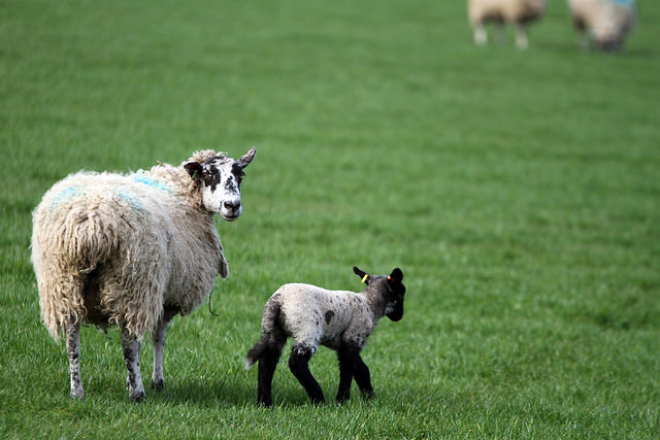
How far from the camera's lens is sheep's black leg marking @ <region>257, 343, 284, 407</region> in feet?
16.7

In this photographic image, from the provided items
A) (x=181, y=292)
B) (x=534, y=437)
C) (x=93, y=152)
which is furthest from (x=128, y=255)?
(x=93, y=152)

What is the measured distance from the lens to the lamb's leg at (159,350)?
548 cm

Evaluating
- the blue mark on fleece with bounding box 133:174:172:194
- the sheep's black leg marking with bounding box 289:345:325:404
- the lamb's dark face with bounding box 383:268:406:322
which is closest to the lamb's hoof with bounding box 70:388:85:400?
the sheep's black leg marking with bounding box 289:345:325:404

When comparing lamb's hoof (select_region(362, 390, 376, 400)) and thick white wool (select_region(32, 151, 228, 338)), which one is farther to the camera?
lamb's hoof (select_region(362, 390, 376, 400))

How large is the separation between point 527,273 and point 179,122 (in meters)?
7.83

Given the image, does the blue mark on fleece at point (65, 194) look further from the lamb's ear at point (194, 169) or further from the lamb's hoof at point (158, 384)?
the lamb's hoof at point (158, 384)

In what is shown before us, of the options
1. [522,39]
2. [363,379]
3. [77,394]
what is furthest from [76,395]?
[522,39]

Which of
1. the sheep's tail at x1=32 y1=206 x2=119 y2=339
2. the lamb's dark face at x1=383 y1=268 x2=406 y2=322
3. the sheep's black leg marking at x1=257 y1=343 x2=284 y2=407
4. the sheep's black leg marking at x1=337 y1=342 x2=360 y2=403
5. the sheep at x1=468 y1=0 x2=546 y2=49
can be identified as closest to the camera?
the sheep's tail at x1=32 y1=206 x2=119 y2=339

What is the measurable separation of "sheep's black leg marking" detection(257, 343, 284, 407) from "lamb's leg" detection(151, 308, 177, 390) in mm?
859

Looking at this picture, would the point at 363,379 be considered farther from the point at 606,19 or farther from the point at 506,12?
the point at 606,19

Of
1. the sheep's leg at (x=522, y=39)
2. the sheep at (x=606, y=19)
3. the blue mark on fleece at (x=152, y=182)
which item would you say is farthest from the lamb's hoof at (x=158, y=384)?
the sheep at (x=606, y=19)

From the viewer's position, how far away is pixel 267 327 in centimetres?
502

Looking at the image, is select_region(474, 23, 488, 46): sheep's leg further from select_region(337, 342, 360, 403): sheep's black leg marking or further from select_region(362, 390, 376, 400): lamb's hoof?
select_region(337, 342, 360, 403): sheep's black leg marking

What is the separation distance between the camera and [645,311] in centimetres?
990
